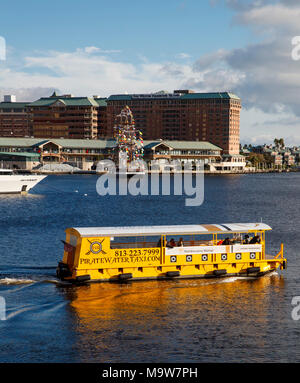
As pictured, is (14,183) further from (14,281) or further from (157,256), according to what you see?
(157,256)

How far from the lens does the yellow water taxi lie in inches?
1486

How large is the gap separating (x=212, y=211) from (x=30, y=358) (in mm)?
72635

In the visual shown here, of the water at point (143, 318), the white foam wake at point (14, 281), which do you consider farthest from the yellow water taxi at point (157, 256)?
the white foam wake at point (14, 281)

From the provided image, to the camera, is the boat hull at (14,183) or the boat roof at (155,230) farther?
the boat hull at (14,183)

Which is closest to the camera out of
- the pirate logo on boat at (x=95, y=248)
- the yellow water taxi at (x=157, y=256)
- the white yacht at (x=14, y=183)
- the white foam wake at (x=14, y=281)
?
the pirate logo on boat at (x=95, y=248)

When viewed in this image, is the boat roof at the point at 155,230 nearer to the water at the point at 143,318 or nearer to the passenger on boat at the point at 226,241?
the passenger on boat at the point at 226,241

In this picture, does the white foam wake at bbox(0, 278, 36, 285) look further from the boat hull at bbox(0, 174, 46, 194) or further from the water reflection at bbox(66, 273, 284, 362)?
the boat hull at bbox(0, 174, 46, 194)

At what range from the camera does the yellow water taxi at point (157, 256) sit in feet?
124

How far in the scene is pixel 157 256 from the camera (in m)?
38.9

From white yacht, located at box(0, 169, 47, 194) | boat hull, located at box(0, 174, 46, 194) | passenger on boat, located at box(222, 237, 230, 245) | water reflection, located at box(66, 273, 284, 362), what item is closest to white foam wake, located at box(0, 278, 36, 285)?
water reflection, located at box(66, 273, 284, 362)

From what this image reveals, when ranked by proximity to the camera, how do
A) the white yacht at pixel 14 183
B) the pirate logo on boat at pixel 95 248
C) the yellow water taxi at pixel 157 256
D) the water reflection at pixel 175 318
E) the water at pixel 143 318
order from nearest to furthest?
the water at pixel 143 318 → the water reflection at pixel 175 318 → the pirate logo on boat at pixel 95 248 → the yellow water taxi at pixel 157 256 → the white yacht at pixel 14 183

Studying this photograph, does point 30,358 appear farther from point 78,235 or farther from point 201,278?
point 201,278

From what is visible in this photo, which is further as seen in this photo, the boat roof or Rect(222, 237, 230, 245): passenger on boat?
Rect(222, 237, 230, 245): passenger on boat
